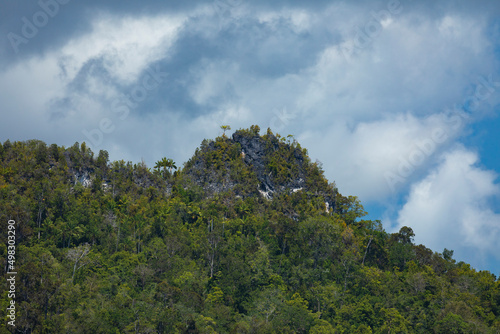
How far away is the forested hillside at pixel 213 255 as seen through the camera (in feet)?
197

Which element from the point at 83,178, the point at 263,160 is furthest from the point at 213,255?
the point at 263,160

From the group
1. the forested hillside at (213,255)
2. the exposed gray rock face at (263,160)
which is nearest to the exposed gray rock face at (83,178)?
the forested hillside at (213,255)

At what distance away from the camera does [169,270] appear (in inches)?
2862

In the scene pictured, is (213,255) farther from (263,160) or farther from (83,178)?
(263,160)

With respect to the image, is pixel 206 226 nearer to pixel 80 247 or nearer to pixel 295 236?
pixel 295 236

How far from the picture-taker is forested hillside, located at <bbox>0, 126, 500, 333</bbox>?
59938 mm

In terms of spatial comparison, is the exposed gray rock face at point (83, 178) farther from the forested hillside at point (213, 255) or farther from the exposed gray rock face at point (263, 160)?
the exposed gray rock face at point (263, 160)

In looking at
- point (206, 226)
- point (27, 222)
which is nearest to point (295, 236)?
point (206, 226)

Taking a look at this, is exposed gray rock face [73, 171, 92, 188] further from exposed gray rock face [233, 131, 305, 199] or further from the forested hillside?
exposed gray rock face [233, 131, 305, 199]

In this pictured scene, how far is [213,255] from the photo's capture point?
257 feet

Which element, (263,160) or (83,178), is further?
(263,160)

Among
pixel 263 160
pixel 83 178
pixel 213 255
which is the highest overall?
pixel 263 160

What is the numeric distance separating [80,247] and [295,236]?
30750 millimetres

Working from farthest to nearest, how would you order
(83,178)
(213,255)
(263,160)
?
1. (263,160)
2. (83,178)
3. (213,255)
